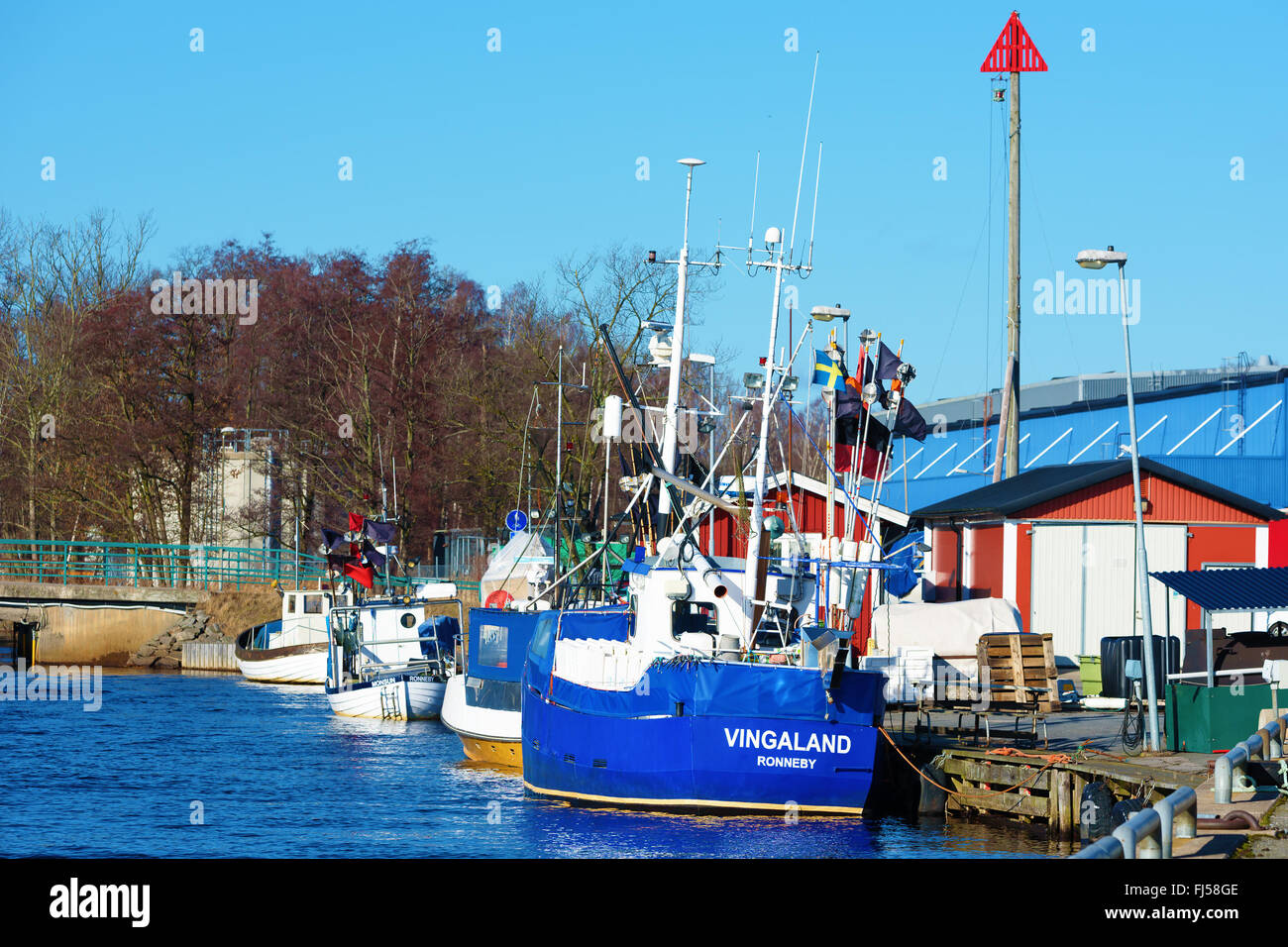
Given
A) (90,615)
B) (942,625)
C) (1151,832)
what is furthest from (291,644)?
(1151,832)

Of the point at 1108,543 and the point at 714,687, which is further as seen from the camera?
the point at 1108,543

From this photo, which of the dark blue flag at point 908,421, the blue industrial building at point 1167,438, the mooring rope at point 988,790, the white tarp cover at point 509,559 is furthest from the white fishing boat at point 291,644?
the mooring rope at point 988,790

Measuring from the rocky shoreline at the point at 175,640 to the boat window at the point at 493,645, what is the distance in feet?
91.1

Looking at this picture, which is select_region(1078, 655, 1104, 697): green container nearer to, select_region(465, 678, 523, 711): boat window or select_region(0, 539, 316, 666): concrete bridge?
select_region(465, 678, 523, 711): boat window

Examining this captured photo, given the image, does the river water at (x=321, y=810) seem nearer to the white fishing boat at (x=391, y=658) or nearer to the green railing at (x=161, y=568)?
the white fishing boat at (x=391, y=658)

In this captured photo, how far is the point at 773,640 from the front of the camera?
23109mm

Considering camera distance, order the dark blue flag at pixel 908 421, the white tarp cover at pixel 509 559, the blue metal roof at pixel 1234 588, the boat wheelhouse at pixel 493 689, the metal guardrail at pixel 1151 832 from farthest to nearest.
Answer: the white tarp cover at pixel 509 559
the boat wheelhouse at pixel 493 689
the dark blue flag at pixel 908 421
the blue metal roof at pixel 1234 588
the metal guardrail at pixel 1151 832

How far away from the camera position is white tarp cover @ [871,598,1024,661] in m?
29.2

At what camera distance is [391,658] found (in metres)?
41.2

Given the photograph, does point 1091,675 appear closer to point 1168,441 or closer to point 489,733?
point 489,733

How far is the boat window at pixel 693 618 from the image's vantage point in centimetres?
2286

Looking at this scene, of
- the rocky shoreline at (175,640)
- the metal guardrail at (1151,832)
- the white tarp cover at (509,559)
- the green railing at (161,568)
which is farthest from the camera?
the green railing at (161,568)

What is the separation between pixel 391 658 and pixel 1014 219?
20545mm
